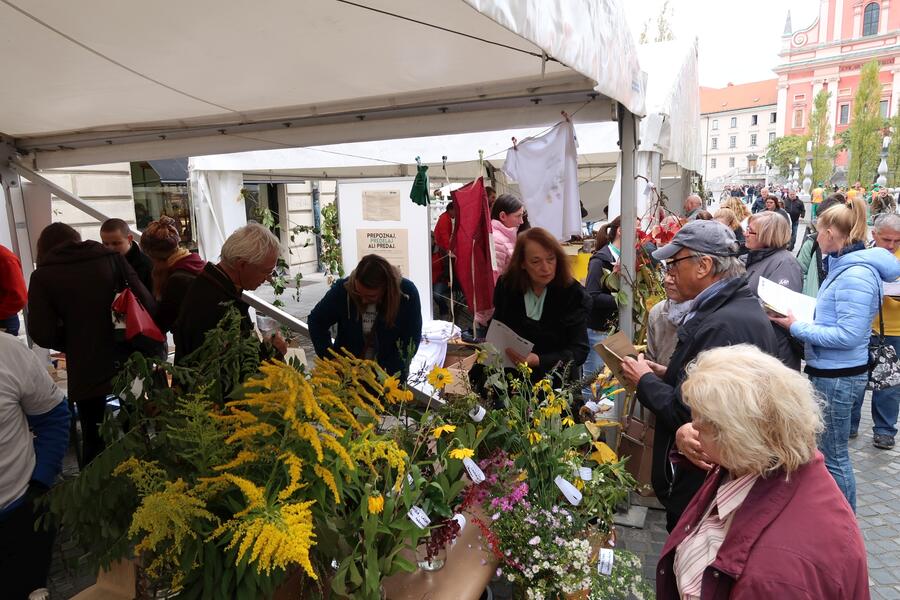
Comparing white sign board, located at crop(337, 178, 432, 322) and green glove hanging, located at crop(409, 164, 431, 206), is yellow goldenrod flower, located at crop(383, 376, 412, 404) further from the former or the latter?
white sign board, located at crop(337, 178, 432, 322)

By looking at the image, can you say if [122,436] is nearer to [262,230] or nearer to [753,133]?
[262,230]

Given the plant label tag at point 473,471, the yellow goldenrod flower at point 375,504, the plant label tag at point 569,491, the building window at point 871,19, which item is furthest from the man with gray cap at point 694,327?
the building window at point 871,19

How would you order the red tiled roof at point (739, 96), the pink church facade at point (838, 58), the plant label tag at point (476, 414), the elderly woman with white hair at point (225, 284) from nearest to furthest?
the plant label tag at point (476, 414)
the elderly woman with white hair at point (225, 284)
the pink church facade at point (838, 58)
the red tiled roof at point (739, 96)

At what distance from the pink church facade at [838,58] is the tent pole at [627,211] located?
2700 inches

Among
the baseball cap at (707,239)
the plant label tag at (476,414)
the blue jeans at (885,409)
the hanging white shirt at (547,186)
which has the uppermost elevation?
the hanging white shirt at (547,186)

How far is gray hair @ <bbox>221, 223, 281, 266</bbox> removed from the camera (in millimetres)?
2695

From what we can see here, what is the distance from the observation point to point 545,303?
3.22 meters

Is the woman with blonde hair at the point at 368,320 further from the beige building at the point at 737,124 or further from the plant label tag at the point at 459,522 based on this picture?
the beige building at the point at 737,124

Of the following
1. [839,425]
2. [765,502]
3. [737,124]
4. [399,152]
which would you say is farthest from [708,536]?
[737,124]

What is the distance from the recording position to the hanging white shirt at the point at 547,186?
3.23 m

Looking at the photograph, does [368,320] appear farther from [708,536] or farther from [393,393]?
[708,536]

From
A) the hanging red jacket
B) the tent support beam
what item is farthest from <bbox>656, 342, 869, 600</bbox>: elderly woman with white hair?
the tent support beam

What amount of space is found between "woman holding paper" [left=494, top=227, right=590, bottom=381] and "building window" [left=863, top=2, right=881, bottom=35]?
76.2m

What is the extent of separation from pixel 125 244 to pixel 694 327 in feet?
12.9
